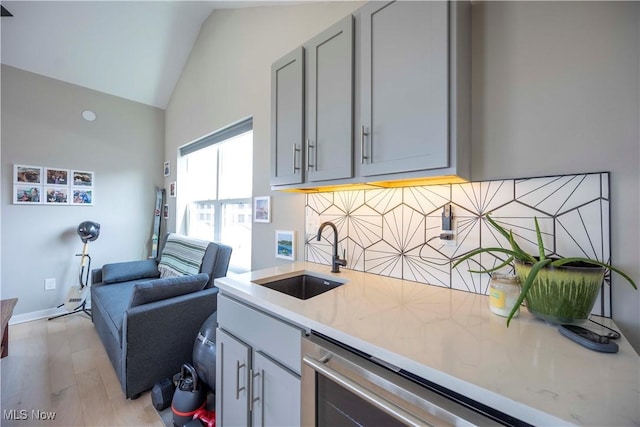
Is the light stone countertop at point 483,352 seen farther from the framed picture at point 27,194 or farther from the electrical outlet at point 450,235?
the framed picture at point 27,194

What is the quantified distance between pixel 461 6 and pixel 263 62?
1642 millimetres

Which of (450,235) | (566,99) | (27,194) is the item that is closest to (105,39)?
(27,194)

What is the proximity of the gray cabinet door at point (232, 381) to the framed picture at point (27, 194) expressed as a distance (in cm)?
319

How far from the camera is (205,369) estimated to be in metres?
1.47

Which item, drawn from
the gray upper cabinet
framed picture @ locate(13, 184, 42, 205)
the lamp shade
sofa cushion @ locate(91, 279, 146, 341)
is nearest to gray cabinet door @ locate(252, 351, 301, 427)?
Answer: the gray upper cabinet

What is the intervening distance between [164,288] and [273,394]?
46.9 inches

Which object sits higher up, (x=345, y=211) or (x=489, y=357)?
(x=345, y=211)

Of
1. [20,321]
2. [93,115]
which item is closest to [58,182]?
[93,115]

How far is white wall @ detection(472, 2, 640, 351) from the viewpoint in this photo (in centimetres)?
79

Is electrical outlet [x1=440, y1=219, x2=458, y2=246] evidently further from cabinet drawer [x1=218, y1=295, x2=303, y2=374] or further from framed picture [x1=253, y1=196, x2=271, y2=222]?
framed picture [x1=253, y1=196, x2=271, y2=222]

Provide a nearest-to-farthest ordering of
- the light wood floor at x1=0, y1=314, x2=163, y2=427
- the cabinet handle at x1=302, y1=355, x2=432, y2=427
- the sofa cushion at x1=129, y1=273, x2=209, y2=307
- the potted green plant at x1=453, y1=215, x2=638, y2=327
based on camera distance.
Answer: the cabinet handle at x1=302, y1=355, x2=432, y2=427, the potted green plant at x1=453, y1=215, x2=638, y2=327, the light wood floor at x1=0, y1=314, x2=163, y2=427, the sofa cushion at x1=129, y1=273, x2=209, y2=307

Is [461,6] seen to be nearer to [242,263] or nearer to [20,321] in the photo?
[242,263]

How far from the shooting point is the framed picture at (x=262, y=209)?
199cm

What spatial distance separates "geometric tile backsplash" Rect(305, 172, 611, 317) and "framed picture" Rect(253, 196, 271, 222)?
1.56 feet
